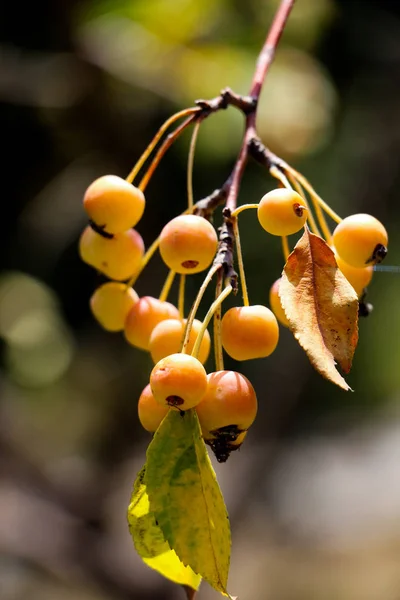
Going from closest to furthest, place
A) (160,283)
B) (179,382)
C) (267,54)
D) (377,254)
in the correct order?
1. (179,382)
2. (377,254)
3. (267,54)
4. (160,283)

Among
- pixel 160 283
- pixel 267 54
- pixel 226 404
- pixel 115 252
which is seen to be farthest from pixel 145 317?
pixel 160 283

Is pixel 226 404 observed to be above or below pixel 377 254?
below

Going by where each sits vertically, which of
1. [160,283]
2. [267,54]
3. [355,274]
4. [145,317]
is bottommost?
[160,283]

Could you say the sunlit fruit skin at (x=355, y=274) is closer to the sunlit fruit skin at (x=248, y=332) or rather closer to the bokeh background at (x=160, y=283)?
the sunlit fruit skin at (x=248, y=332)

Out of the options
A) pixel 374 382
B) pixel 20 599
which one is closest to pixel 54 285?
pixel 20 599

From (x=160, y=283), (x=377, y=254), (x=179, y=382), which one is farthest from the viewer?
(x=160, y=283)

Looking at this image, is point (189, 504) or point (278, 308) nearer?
point (189, 504)

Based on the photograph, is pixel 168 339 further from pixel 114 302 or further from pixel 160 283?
pixel 160 283
